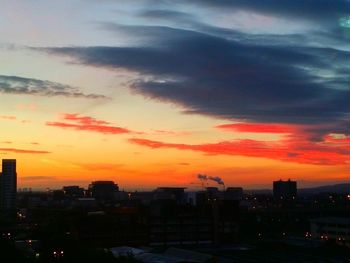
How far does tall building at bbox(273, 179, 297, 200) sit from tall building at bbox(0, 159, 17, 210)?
236 ft

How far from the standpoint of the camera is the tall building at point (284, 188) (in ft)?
→ 524

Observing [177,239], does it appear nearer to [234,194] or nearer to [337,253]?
[337,253]

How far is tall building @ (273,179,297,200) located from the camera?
159625 mm

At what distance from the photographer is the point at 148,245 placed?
5128cm

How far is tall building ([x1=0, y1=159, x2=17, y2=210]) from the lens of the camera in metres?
132

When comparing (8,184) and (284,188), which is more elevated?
(8,184)

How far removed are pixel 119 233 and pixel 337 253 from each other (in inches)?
849

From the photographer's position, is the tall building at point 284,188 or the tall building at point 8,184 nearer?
the tall building at point 8,184

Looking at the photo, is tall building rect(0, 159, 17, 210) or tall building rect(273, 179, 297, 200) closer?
tall building rect(0, 159, 17, 210)

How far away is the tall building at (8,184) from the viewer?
132 metres

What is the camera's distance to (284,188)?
162 metres

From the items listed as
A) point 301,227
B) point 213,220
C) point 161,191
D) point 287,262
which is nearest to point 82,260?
point 287,262

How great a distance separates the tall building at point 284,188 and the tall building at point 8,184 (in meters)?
71.9

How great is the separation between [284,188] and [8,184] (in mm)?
77324
